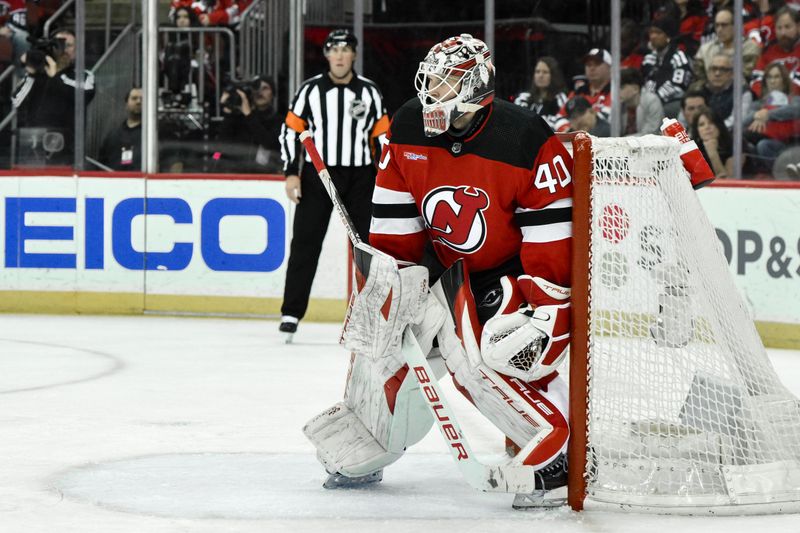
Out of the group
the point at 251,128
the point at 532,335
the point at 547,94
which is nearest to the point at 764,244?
the point at 547,94

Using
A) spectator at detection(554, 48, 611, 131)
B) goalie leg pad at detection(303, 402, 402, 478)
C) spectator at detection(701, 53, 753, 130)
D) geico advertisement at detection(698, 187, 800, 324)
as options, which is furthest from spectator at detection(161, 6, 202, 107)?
goalie leg pad at detection(303, 402, 402, 478)

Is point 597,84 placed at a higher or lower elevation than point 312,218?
higher

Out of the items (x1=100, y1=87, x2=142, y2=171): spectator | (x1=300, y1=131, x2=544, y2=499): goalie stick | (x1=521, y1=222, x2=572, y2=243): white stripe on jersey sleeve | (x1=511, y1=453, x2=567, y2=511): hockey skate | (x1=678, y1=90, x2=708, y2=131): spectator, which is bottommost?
(x1=511, y1=453, x2=567, y2=511): hockey skate

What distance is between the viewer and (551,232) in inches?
108

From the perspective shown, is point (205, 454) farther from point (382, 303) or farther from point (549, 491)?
point (549, 491)

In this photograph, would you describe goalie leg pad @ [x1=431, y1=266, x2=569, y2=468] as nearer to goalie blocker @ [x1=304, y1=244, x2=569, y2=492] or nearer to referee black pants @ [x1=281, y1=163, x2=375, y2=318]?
goalie blocker @ [x1=304, y1=244, x2=569, y2=492]

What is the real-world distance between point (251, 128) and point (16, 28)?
1427mm

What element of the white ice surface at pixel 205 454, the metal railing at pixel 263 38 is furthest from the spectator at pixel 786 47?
the metal railing at pixel 263 38

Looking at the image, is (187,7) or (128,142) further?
(187,7)

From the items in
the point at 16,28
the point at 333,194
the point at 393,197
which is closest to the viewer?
the point at 393,197

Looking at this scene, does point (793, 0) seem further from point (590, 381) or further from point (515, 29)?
point (590, 381)

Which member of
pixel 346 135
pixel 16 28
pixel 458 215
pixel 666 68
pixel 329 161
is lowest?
pixel 458 215

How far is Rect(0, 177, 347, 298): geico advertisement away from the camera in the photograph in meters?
6.66

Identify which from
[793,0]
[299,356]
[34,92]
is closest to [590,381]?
[299,356]
